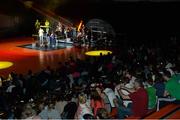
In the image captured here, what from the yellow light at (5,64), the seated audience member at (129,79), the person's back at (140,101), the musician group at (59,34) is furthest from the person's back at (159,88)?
the musician group at (59,34)

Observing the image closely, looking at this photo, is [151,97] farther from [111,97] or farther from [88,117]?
[88,117]

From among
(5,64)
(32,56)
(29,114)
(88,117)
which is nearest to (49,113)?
(29,114)

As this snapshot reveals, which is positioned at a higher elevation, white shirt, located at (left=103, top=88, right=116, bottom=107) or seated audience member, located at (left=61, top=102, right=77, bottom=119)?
white shirt, located at (left=103, top=88, right=116, bottom=107)

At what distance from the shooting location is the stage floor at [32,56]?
13.1 meters

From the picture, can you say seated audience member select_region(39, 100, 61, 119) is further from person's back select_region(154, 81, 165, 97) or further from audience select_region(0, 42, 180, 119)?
person's back select_region(154, 81, 165, 97)

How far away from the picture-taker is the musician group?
1778 cm

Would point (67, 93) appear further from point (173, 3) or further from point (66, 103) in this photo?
point (173, 3)

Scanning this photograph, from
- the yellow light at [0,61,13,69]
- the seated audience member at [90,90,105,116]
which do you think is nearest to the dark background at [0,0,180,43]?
the yellow light at [0,61,13,69]

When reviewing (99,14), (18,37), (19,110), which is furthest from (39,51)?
(19,110)

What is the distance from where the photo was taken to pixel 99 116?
5.57m

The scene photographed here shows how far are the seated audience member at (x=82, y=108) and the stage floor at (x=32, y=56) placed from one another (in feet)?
22.1

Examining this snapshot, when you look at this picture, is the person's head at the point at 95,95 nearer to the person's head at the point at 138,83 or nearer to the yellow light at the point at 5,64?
the person's head at the point at 138,83

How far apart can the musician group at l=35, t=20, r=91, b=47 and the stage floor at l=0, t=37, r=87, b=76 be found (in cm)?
78

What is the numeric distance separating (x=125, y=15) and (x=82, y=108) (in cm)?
1111
